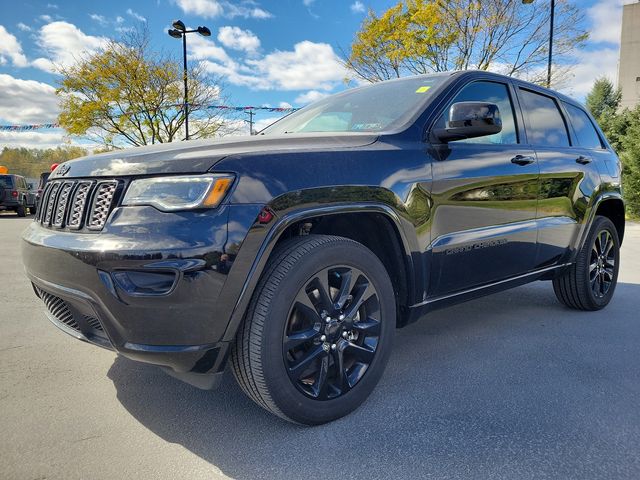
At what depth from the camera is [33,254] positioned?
2.18 m

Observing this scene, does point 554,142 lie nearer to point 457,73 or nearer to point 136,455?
point 457,73

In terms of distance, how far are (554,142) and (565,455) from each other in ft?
8.16

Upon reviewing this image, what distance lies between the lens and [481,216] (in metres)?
2.77

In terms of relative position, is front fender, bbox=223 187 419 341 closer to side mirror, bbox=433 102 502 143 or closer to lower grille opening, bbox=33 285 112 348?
lower grille opening, bbox=33 285 112 348

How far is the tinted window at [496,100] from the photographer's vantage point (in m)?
2.92

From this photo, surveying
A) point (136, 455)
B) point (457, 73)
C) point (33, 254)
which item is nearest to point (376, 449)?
point (136, 455)

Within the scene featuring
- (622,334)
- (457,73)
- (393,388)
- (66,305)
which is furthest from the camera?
(622,334)

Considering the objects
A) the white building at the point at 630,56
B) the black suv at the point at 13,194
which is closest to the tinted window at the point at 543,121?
the black suv at the point at 13,194

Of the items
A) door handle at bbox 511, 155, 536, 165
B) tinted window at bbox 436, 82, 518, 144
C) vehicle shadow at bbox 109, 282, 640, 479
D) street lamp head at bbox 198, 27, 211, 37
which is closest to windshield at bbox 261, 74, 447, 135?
tinted window at bbox 436, 82, 518, 144

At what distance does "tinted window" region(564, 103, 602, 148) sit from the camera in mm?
4012

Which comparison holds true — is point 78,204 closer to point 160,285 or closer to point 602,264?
point 160,285

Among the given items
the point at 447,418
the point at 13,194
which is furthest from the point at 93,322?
the point at 13,194

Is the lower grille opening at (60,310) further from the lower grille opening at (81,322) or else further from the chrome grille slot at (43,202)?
the chrome grille slot at (43,202)

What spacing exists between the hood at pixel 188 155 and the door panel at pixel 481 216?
57cm
